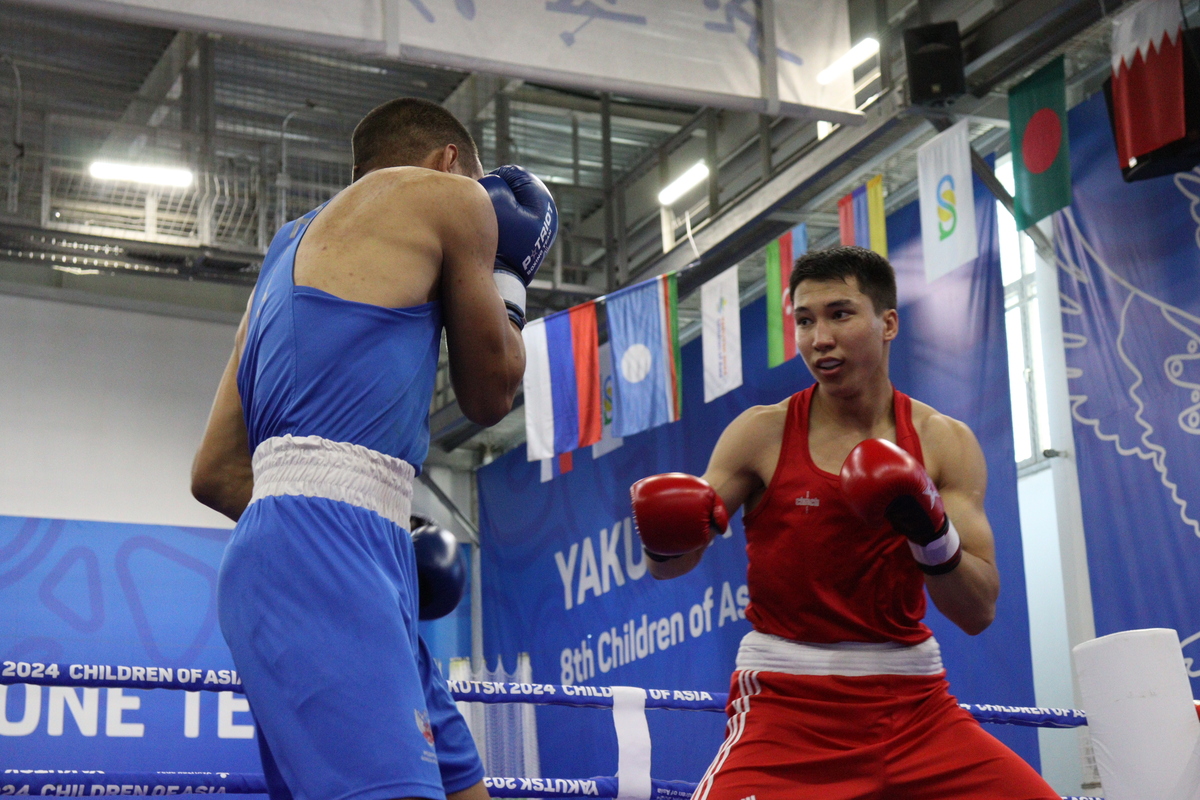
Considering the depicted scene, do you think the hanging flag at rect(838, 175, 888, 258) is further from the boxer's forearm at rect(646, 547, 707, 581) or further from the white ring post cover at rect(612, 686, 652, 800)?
the boxer's forearm at rect(646, 547, 707, 581)

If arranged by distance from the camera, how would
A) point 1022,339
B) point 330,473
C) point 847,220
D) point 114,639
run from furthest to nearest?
point 114,639
point 1022,339
point 847,220
point 330,473

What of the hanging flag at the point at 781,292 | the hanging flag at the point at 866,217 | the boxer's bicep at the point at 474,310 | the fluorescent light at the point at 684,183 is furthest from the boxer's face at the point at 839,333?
the fluorescent light at the point at 684,183

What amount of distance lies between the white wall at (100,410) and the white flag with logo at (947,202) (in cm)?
544

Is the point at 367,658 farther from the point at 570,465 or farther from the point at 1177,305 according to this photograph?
the point at 570,465

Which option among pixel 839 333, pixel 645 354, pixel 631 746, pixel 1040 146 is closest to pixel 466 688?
pixel 631 746

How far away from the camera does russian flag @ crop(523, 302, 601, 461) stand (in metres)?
7.88

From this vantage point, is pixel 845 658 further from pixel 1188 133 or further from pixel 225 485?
pixel 1188 133

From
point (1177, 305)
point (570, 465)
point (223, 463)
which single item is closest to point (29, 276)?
point (570, 465)

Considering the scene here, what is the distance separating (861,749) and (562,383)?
5.69m

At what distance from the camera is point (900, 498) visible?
2275 mm

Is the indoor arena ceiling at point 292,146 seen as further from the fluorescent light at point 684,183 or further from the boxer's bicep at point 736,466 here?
the boxer's bicep at point 736,466

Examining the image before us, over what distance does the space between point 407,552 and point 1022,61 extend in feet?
17.2

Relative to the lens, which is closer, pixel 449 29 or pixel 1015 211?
pixel 449 29

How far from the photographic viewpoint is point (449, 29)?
5199 mm
